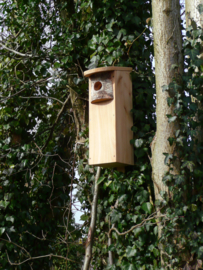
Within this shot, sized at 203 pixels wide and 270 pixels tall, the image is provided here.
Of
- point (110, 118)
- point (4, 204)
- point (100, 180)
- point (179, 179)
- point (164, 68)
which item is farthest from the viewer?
point (4, 204)

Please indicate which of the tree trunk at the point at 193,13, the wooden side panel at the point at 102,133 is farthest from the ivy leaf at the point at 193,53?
the wooden side panel at the point at 102,133

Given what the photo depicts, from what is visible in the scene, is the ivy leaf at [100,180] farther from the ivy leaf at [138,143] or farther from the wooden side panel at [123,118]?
the ivy leaf at [138,143]

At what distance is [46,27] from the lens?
13.7 ft

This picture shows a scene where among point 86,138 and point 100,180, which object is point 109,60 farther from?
A: point 100,180

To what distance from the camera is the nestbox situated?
8.89 feet

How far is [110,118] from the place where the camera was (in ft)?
9.02

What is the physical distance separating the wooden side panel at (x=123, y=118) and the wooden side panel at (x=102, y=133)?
4cm

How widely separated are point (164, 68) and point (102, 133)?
26.7 inches

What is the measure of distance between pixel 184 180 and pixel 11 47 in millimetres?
2739

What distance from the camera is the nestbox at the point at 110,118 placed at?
271 centimetres

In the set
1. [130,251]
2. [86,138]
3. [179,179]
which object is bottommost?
[130,251]

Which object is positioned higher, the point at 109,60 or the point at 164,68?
the point at 109,60

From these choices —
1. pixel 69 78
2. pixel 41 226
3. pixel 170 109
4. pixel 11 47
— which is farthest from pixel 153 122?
pixel 11 47

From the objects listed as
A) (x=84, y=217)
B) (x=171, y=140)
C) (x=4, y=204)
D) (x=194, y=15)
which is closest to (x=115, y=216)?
(x=84, y=217)
